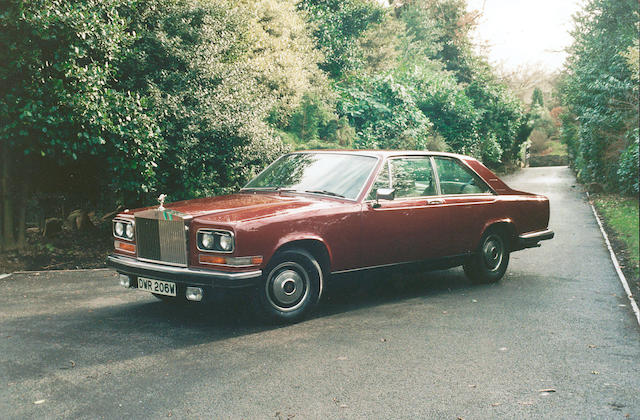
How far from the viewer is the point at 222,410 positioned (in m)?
4.18

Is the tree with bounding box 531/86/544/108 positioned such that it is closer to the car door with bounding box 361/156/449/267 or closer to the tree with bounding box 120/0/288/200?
the tree with bounding box 120/0/288/200

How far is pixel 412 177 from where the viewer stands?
755 centimetres

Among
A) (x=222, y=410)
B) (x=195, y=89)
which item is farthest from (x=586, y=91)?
(x=222, y=410)

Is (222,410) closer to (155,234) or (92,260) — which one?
(155,234)

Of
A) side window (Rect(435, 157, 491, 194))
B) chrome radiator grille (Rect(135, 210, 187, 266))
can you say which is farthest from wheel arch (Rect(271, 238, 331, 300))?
side window (Rect(435, 157, 491, 194))

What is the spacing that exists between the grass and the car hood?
5.30 m

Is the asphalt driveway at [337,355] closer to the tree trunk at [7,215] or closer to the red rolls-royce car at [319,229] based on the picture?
the red rolls-royce car at [319,229]

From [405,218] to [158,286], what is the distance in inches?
110

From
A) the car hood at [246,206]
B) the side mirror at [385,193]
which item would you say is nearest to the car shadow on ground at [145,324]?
the car hood at [246,206]

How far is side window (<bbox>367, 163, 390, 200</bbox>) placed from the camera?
698cm

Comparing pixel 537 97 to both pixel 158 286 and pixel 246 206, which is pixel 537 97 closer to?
pixel 246 206

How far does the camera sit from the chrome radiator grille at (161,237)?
603cm

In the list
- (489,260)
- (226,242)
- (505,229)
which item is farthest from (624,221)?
(226,242)

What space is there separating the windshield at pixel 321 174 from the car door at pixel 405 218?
217 millimetres
